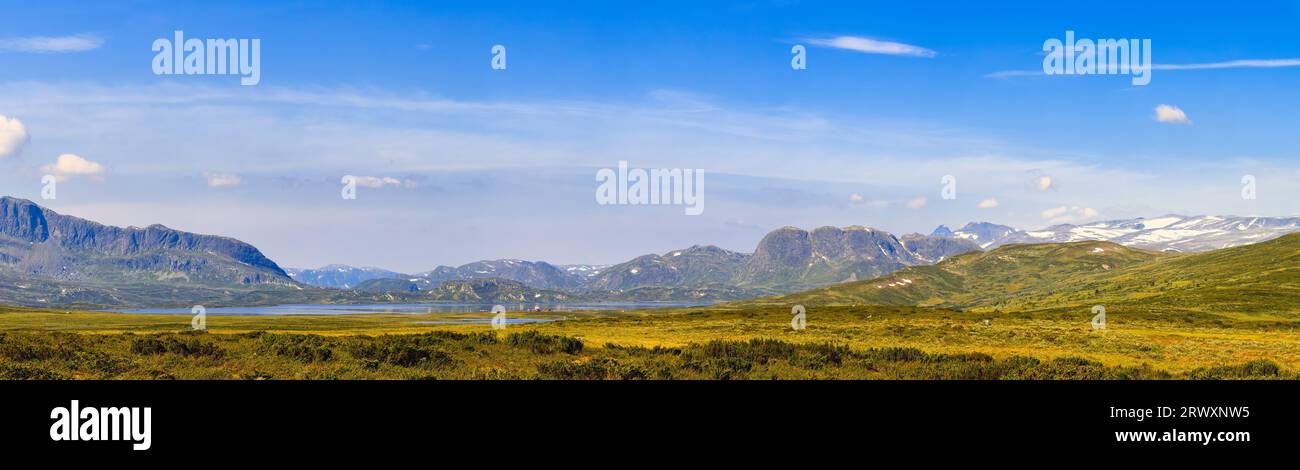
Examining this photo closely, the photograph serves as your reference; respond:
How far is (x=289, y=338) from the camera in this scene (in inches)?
2502

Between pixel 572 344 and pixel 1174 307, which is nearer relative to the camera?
pixel 572 344
